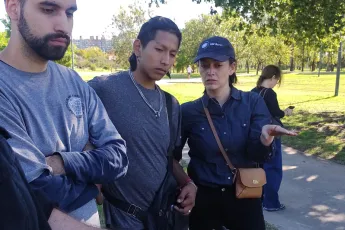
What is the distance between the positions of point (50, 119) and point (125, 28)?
42455 mm

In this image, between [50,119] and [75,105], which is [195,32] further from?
[50,119]

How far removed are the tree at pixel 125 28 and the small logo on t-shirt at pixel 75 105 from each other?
129 feet

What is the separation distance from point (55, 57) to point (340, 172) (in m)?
6.24

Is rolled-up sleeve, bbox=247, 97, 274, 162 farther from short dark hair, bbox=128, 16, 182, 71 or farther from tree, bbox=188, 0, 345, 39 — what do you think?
tree, bbox=188, 0, 345, 39

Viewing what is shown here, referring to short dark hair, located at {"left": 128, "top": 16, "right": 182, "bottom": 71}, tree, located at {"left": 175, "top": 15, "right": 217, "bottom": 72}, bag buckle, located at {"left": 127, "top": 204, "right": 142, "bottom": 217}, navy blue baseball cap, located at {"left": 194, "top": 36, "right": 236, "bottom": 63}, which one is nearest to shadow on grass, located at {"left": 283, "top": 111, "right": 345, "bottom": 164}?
navy blue baseball cap, located at {"left": 194, "top": 36, "right": 236, "bottom": 63}

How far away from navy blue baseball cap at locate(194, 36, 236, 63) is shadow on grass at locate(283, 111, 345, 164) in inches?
216

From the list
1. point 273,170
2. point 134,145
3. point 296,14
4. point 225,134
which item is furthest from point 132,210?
point 296,14

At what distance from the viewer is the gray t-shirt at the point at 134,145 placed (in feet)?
7.30

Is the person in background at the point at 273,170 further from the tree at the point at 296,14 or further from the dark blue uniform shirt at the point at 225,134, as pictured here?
the tree at the point at 296,14

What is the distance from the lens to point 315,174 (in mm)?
6637

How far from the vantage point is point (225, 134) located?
2.72m

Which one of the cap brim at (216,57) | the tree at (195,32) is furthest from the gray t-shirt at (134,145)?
the tree at (195,32)

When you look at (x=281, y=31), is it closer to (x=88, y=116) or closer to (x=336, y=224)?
(x=336, y=224)

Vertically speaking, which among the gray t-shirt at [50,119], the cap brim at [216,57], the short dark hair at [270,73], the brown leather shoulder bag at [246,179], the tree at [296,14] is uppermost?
the tree at [296,14]
